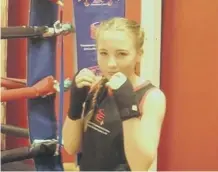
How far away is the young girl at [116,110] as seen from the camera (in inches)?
42.6

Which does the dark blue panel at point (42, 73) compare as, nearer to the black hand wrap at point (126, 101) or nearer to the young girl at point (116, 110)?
the young girl at point (116, 110)

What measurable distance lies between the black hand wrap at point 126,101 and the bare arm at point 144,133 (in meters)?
0.02

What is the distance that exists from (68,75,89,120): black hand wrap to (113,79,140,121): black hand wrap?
0.12 meters

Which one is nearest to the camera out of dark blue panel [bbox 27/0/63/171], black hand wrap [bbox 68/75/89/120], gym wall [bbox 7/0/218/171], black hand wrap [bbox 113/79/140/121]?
black hand wrap [bbox 113/79/140/121]

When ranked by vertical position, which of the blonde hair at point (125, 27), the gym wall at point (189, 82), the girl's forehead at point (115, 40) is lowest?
the gym wall at point (189, 82)

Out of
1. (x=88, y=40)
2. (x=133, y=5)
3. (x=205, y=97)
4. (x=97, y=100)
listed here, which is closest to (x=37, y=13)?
(x=88, y=40)

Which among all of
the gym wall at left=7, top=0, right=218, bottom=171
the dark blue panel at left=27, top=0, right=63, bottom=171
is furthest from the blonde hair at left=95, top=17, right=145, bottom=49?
the gym wall at left=7, top=0, right=218, bottom=171

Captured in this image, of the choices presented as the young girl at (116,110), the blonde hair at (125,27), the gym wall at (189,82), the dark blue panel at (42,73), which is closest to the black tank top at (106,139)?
the young girl at (116,110)

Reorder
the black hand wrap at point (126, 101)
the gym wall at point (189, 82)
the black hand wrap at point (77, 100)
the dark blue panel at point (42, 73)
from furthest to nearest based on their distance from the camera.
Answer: the gym wall at point (189, 82)
the dark blue panel at point (42, 73)
the black hand wrap at point (77, 100)
the black hand wrap at point (126, 101)

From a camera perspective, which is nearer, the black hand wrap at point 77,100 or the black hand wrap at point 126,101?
the black hand wrap at point 126,101

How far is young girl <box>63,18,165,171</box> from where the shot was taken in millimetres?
1081

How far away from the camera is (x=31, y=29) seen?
1382mm

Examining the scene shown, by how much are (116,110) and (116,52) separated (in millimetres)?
147

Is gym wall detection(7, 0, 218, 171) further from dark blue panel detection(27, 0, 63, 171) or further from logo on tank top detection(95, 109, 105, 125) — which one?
logo on tank top detection(95, 109, 105, 125)
